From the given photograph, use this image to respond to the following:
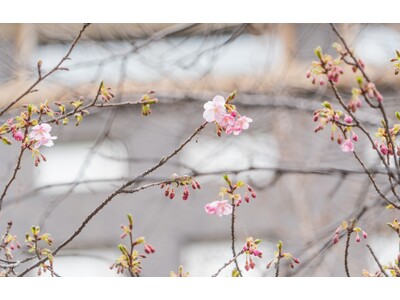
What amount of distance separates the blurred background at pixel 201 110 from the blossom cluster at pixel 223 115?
0.31 m

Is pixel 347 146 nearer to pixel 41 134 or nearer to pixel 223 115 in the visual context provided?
pixel 223 115

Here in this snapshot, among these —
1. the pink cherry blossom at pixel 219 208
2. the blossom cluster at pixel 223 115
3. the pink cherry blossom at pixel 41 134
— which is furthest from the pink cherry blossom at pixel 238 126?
the pink cherry blossom at pixel 41 134

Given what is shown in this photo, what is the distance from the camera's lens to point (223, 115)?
1082 millimetres

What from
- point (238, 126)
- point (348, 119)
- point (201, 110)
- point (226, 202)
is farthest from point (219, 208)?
point (201, 110)

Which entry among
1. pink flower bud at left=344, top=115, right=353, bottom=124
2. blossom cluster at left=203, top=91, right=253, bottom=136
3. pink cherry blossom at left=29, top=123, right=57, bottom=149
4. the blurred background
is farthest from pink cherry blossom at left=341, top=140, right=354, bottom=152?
pink cherry blossom at left=29, top=123, right=57, bottom=149

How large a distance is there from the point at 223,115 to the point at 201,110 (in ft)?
4.70

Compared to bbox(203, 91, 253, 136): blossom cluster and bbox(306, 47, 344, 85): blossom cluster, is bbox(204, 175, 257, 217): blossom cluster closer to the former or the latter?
bbox(203, 91, 253, 136): blossom cluster

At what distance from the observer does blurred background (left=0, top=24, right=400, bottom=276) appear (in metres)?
1.70

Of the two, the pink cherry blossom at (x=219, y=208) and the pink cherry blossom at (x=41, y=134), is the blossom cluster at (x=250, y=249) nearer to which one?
the pink cherry blossom at (x=219, y=208)

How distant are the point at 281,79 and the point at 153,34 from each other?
1.90ft

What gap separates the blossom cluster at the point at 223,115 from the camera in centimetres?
107

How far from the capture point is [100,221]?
416cm
